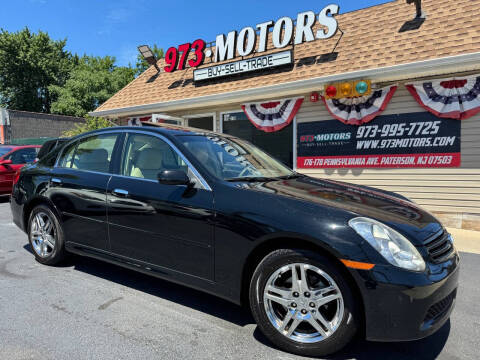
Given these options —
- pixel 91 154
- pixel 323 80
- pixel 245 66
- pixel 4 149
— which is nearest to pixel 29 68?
pixel 4 149

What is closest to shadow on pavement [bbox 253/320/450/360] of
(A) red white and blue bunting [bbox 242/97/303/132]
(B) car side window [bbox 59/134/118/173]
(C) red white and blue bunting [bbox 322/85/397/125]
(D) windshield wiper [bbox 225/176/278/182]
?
(D) windshield wiper [bbox 225/176/278/182]

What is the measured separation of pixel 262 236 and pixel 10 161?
8.81m

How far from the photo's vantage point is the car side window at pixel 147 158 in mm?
2949

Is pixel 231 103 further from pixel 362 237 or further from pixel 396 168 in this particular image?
pixel 362 237

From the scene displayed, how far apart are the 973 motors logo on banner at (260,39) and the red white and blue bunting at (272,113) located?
1.11 meters

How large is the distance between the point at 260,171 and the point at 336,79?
448cm

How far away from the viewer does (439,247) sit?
86.3 inches

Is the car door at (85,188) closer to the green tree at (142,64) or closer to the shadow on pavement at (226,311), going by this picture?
the shadow on pavement at (226,311)

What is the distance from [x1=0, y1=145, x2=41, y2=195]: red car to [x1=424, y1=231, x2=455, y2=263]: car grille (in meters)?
9.38

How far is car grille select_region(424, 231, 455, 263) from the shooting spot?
2084 millimetres

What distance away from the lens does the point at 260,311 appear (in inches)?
88.8

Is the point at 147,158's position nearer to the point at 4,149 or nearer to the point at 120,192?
the point at 120,192

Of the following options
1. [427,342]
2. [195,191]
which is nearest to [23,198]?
[195,191]

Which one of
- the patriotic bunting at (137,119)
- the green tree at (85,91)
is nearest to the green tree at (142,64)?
the green tree at (85,91)
